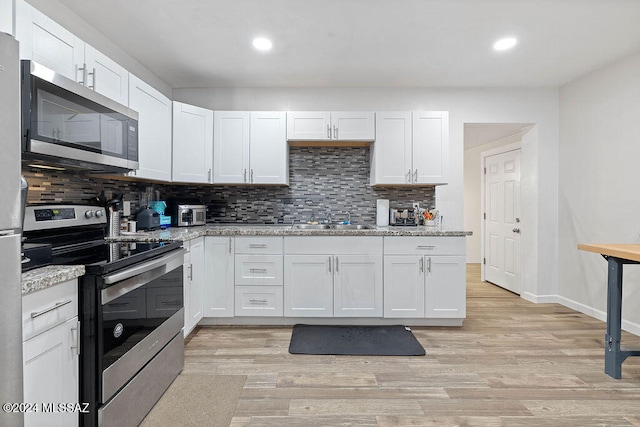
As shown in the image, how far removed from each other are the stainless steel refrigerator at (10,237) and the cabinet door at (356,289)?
2.34 metres

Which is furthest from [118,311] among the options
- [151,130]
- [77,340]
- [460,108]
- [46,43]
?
[460,108]

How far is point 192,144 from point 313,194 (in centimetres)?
138

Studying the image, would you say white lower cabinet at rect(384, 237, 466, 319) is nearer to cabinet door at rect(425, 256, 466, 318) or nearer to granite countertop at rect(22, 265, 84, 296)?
cabinet door at rect(425, 256, 466, 318)

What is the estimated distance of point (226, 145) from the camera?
3469mm

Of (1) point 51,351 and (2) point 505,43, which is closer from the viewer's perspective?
(1) point 51,351

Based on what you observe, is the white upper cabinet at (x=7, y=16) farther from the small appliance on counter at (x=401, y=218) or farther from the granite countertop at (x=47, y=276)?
the small appliance on counter at (x=401, y=218)

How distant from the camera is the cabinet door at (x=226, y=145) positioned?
3461mm

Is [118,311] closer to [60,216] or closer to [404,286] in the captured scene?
[60,216]

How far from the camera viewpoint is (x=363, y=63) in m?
3.20

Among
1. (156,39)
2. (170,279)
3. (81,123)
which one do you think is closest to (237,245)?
(170,279)

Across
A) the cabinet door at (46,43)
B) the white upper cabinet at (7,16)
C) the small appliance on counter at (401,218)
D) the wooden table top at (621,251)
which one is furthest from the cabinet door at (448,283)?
the white upper cabinet at (7,16)

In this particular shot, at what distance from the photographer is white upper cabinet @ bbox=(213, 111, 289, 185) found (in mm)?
3459

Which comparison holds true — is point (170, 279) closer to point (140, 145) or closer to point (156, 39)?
point (140, 145)

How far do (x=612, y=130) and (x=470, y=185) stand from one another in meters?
3.37
